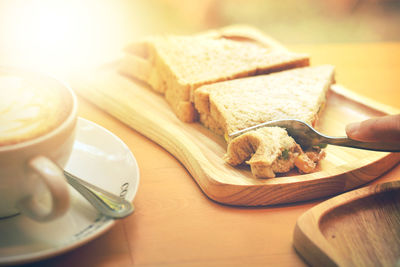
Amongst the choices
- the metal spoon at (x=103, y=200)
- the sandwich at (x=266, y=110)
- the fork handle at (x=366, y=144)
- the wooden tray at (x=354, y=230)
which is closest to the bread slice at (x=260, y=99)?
the sandwich at (x=266, y=110)

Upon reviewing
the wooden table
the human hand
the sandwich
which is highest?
the human hand

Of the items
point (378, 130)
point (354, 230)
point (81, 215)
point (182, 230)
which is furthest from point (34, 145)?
point (378, 130)

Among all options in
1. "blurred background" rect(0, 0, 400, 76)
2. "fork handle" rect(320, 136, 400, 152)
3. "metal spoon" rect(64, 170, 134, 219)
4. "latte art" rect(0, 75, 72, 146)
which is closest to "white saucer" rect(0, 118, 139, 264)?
"metal spoon" rect(64, 170, 134, 219)

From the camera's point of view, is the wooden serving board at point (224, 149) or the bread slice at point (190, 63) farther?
the bread slice at point (190, 63)

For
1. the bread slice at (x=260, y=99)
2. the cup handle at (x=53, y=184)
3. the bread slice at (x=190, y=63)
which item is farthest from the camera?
the bread slice at (x=190, y=63)

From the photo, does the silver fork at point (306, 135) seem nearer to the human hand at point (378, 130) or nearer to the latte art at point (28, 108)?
the human hand at point (378, 130)

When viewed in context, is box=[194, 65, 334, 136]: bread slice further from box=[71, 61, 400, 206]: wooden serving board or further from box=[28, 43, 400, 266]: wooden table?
box=[28, 43, 400, 266]: wooden table

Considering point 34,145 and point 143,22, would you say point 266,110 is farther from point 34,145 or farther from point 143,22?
point 143,22
